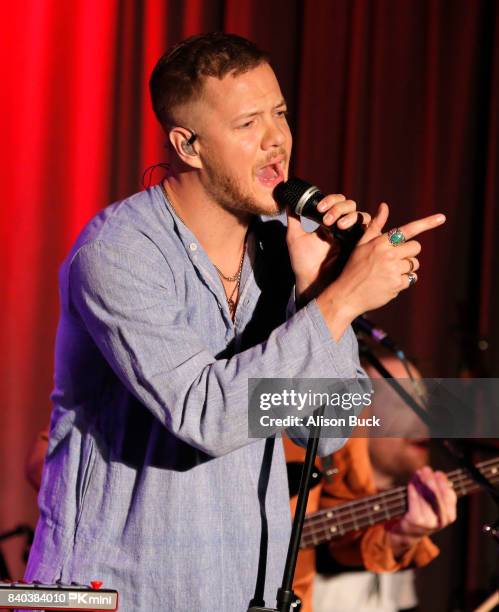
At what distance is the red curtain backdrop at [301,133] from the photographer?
10.1 feet

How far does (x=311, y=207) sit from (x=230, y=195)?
8.2 inches

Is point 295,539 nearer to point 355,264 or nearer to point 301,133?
point 355,264

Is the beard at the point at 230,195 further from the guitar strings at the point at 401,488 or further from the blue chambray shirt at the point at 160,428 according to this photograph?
the guitar strings at the point at 401,488

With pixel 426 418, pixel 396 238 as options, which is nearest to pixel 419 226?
pixel 396 238

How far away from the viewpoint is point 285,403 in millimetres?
1422

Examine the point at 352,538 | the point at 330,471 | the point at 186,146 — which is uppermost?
the point at 186,146

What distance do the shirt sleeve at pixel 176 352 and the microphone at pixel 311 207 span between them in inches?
6.0

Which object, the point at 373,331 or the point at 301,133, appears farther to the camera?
the point at 301,133

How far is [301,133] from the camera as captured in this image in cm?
355

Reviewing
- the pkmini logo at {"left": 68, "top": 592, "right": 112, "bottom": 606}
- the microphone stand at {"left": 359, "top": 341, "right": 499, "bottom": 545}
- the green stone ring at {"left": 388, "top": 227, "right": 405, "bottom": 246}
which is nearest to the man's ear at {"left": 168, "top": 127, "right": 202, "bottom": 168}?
the green stone ring at {"left": 388, "top": 227, "right": 405, "bottom": 246}

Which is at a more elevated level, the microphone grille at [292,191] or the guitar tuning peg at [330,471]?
the microphone grille at [292,191]

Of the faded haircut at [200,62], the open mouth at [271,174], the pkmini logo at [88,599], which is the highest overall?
the faded haircut at [200,62]

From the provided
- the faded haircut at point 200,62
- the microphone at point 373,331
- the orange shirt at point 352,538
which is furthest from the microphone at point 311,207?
the orange shirt at point 352,538

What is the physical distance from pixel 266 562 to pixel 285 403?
1.11 feet
